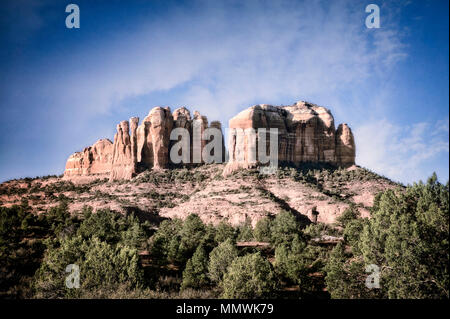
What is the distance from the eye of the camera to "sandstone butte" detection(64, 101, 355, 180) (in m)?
77.9

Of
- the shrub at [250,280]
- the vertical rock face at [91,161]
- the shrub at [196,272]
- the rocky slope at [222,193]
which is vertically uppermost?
the vertical rock face at [91,161]

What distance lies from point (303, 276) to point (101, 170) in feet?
275

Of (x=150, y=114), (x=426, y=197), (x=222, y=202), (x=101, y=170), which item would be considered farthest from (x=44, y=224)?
(x=101, y=170)

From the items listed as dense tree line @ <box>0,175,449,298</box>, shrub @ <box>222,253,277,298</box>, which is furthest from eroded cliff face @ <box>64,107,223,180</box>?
shrub @ <box>222,253,277,298</box>

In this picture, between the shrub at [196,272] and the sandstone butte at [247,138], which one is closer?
the shrub at [196,272]

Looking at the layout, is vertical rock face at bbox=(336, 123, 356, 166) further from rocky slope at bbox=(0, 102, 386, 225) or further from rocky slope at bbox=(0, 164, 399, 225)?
rocky slope at bbox=(0, 164, 399, 225)

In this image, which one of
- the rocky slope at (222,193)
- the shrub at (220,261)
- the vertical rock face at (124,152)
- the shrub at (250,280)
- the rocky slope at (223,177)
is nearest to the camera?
the shrub at (250,280)

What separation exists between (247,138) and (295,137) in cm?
1446

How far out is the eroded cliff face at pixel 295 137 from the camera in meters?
75.2

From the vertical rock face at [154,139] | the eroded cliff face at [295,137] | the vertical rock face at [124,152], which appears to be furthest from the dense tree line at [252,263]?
the vertical rock face at [154,139]

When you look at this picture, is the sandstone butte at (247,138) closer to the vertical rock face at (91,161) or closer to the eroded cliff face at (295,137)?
the eroded cliff face at (295,137)

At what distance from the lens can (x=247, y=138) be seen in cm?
7475

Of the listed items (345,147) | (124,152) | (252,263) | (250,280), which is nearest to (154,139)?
(124,152)
